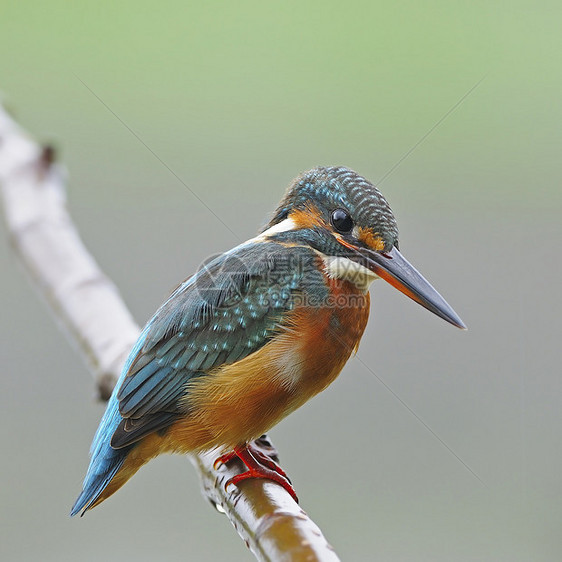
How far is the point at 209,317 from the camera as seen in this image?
162cm

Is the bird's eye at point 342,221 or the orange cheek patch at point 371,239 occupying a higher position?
the bird's eye at point 342,221

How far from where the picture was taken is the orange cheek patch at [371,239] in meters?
1.55

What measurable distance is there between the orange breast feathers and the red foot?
0.13 feet

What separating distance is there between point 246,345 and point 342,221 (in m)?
0.31

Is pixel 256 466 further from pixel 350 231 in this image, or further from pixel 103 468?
pixel 350 231

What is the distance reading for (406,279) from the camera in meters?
1.50

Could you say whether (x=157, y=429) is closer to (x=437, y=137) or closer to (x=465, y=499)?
(x=465, y=499)

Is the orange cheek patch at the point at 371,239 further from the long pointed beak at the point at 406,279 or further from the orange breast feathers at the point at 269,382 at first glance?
the orange breast feathers at the point at 269,382

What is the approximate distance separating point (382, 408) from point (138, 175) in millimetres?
1411

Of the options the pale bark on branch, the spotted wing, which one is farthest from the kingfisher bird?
the pale bark on branch

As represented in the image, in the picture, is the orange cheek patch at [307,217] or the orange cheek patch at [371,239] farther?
the orange cheek patch at [307,217]

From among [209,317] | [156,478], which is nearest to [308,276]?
[209,317]

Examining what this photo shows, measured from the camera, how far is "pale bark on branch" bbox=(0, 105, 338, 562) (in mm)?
1340

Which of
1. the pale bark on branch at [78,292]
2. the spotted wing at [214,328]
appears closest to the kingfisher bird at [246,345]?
the spotted wing at [214,328]
